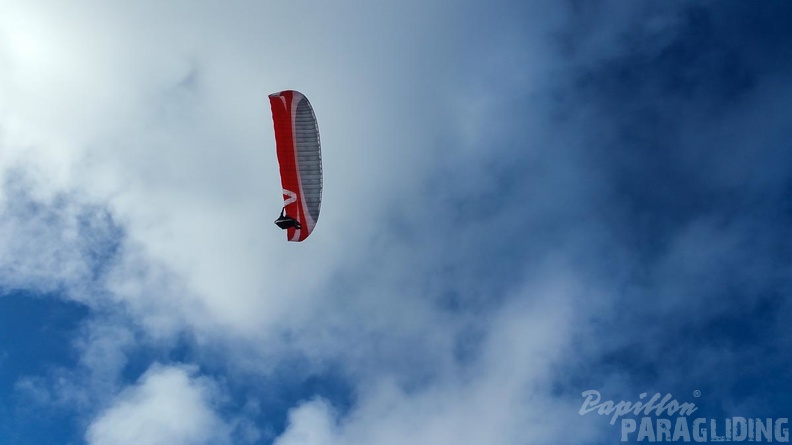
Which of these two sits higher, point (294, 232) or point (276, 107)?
point (276, 107)

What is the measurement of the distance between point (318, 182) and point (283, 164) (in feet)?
10.1

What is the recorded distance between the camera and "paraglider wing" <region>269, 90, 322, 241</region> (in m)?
58.0

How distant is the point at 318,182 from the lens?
5875cm

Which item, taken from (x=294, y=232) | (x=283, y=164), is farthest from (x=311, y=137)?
(x=294, y=232)

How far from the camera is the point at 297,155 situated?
5866 centimetres

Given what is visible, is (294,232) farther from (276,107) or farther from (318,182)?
(276,107)

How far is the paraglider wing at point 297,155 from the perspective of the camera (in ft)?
190

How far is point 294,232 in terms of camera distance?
60.6 meters

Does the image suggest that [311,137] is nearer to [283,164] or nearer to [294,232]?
[283,164]

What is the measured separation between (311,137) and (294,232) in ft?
26.2

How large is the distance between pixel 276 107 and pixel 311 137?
3.59 meters

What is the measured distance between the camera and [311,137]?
58.0 metres

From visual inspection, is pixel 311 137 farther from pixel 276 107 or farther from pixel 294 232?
pixel 294 232

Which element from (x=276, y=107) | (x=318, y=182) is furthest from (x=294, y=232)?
(x=276, y=107)
